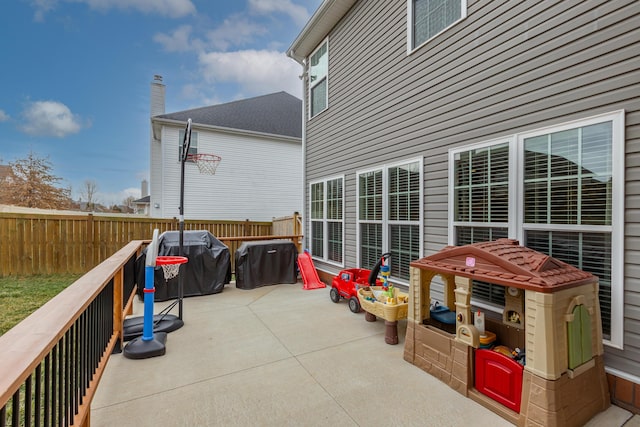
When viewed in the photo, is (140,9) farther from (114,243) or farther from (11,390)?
(11,390)

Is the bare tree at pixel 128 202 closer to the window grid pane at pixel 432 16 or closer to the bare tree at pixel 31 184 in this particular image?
the bare tree at pixel 31 184

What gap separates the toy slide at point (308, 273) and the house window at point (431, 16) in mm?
4182

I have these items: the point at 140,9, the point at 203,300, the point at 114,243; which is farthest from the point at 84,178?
the point at 203,300

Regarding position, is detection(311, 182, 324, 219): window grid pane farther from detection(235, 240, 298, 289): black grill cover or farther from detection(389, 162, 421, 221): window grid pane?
detection(389, 162, 421, 221): window grid pane

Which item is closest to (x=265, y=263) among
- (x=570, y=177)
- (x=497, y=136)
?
(x=497, y=136)

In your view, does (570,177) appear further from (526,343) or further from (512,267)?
(526,343)

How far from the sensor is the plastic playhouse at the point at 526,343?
1.95 metres

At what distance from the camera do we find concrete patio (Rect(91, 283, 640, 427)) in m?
2.15

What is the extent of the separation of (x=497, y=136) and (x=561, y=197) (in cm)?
86

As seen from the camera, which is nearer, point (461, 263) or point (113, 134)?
point (461, 263)

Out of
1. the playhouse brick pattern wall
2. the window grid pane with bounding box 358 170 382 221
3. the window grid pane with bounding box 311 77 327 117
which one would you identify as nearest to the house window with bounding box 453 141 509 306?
the playhouse brick pattern wall

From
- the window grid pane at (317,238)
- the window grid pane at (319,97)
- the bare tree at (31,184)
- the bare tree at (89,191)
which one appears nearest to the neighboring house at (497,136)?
the window grid pane at (319,97)

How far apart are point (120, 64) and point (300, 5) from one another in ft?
28.8

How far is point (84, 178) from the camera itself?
21.1m
